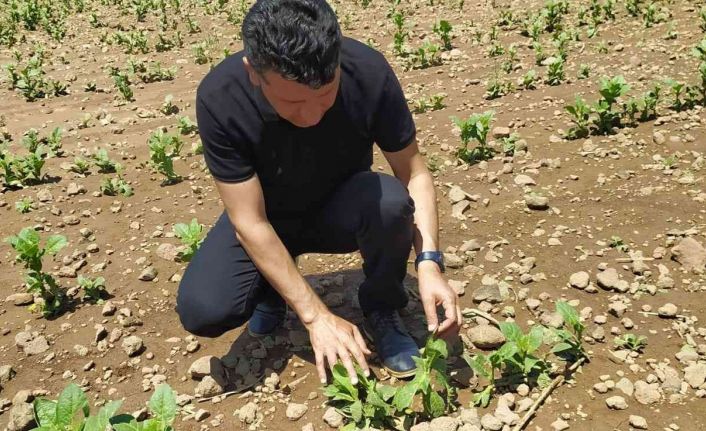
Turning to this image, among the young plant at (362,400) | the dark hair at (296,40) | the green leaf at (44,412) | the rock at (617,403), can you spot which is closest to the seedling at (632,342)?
the rock at (617,403)

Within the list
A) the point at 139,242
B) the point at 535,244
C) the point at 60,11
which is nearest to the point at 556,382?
the point at 535,244

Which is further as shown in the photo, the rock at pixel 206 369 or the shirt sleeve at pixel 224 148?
the rock at pixel 206 369

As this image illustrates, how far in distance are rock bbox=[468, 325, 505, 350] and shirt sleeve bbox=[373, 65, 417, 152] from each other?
1.03 m

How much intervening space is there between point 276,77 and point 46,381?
217 cm

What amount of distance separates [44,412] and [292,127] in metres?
1.58

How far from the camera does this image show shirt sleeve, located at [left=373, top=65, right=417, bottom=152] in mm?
2871

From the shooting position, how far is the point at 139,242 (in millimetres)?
4500

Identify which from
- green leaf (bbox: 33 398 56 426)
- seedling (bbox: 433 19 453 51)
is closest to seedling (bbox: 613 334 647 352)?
green leaf (bbox: 33 398 56 426)

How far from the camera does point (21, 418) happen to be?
117 inches

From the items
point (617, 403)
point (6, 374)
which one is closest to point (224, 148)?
point (6, 374)

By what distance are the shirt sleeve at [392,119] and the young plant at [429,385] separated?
36.5 inches

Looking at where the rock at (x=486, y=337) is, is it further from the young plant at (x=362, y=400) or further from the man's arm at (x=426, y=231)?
the young plant at (x=362, y=400)

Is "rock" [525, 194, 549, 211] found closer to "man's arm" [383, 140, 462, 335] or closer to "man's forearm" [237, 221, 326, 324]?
"man's arm" [383, 140, 462, 335]

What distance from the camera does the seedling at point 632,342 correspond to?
9.99ft
